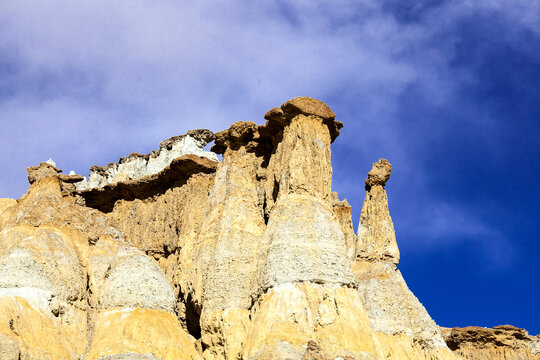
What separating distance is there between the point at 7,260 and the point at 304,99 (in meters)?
16.6

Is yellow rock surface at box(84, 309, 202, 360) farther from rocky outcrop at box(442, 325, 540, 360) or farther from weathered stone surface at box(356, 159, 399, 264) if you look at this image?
rocky outcrop at box(442, 325, 540, 360)

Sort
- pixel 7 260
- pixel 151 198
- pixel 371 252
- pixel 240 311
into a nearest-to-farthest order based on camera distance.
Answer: pixel 240 311
pixel 7 260
pixel 371 252
pixel 151 198

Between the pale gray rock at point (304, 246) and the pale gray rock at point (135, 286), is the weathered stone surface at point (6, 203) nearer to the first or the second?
the pale gray rock at point (135, 286)

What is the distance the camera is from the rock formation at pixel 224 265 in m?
28.4

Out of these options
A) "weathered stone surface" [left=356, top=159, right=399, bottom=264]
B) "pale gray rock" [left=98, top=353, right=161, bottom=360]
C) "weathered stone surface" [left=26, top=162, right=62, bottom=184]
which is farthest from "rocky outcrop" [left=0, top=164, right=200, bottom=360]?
"weathered stone surface" [left=356, top=159, right=399, bottom=264]

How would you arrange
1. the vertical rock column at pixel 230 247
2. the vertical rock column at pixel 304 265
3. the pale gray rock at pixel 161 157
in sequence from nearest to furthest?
1. the vertical rock column at pixel 304 265
2. the vertical rock column at pixel 230 247
3. the pale gray rock at pixel 161 157

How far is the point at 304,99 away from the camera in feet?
116

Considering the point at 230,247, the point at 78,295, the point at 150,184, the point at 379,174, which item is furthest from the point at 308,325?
the point at 150,184

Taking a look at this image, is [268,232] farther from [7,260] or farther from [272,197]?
[7,260]

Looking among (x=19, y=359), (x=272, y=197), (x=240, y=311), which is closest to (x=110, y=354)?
(x=19, y=359)

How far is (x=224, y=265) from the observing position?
31969 mm

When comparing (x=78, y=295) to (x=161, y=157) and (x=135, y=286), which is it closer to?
(x=135, y=286)

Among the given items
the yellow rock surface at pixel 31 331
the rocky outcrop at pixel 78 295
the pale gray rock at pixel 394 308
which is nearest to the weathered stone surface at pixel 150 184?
the rocky outcrop at pixel 78 295

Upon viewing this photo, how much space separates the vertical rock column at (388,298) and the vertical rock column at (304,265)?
7.20m
